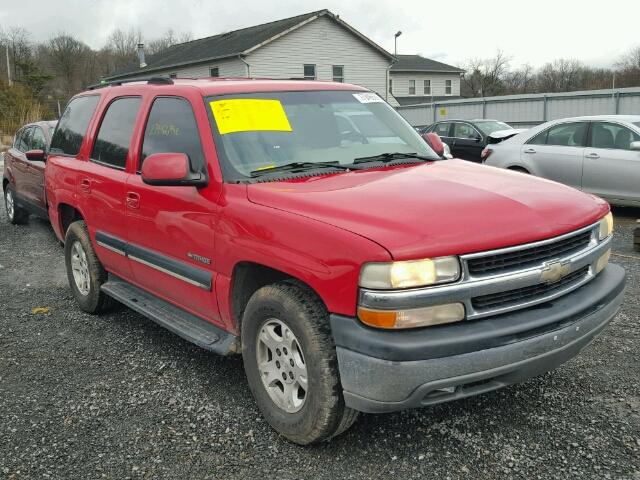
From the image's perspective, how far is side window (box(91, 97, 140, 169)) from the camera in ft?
14.4

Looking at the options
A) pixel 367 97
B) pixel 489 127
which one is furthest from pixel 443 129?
pixel 367 97

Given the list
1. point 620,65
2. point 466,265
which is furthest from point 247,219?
point 620,65

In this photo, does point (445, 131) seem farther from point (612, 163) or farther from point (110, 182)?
point (110, 182)

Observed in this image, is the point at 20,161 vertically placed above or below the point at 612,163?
above

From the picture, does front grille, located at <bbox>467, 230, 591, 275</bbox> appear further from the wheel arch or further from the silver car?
the silver car

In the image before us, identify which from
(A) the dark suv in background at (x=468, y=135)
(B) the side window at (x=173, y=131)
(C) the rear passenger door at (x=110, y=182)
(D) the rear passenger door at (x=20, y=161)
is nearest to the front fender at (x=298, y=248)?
(B) the side window at (x=173, y=131)

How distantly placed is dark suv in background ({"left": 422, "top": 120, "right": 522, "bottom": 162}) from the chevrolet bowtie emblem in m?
12.3

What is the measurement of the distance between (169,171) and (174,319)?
1.06 m

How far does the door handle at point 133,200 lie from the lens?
4.05 meters

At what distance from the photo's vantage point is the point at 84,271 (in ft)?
17.0

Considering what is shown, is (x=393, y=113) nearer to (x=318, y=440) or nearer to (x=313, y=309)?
(x=313, y=309)

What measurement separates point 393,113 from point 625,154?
558 cm

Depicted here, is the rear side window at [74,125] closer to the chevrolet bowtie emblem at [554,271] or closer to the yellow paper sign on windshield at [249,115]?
the yellow paper sign on windshield at [249,115]

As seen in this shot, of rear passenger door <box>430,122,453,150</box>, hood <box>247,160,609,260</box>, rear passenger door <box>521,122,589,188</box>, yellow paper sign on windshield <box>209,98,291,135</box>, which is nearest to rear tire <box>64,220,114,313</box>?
yellow paper sign on windshield <box>209,98,291,135</box>
